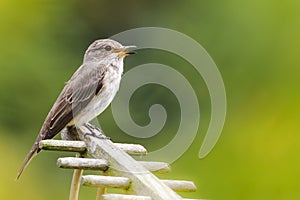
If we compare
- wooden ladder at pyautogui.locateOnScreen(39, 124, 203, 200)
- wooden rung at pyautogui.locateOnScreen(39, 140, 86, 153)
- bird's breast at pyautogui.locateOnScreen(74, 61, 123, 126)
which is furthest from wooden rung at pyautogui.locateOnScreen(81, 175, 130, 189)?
bird's breast at pyautogui.locateOnScreen(74, 61, 123, 126)

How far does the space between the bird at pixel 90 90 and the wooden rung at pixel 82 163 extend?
1.18 metres

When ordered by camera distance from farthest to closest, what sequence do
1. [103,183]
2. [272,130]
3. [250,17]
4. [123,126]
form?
[250,17] < [123,126] < [272,130] < [103,183]

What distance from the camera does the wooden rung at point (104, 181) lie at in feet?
12.0

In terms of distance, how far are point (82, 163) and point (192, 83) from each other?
145 inches

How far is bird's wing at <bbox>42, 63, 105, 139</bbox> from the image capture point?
17.0ft

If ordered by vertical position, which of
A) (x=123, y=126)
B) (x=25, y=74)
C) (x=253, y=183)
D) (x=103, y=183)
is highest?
(x=25, y=74)

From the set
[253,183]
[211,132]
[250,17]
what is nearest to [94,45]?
[211,132]

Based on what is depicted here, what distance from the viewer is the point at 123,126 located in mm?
6730

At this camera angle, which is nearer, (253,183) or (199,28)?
(253,183)

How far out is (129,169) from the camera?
12.3ft

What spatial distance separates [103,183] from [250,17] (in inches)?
149

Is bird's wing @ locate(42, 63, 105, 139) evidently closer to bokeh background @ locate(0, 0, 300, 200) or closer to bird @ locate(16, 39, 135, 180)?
bird @ locate(16, 39, 135, 180)

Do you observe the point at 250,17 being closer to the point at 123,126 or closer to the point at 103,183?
the point at 123,126

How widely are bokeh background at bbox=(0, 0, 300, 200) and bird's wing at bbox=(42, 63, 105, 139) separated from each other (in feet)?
2.67
